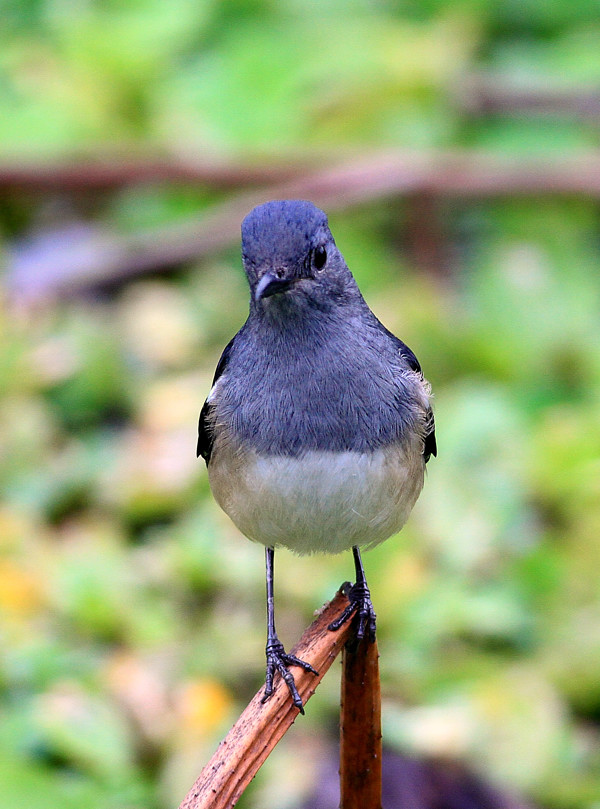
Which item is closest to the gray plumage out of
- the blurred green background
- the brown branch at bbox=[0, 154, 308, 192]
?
the blurred green background

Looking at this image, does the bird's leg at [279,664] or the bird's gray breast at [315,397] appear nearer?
the bird's leg at [279,664]

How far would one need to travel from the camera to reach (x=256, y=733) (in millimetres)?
1867

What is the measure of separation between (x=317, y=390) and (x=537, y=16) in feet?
15.8

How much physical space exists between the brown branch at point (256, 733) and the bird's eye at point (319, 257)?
630 millimetres

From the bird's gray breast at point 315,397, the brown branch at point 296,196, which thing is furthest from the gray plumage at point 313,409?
the brown branch at point 296,196

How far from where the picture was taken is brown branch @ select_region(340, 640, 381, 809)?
206 centimetres

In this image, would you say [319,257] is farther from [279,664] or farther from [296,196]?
Result: [296,196]

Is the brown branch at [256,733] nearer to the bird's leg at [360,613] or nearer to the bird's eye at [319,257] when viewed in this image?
Answer: the bird's leg at [360,613]

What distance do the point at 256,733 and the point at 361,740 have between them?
27 cm

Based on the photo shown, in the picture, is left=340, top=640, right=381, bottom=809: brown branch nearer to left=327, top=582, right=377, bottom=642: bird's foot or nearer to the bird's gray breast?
left=327, top=582, right=377, bottom=642: bird's foot

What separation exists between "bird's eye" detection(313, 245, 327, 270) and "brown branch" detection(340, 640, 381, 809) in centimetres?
71

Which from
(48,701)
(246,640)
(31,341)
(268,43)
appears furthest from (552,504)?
(268,43)

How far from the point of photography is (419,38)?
6008mm

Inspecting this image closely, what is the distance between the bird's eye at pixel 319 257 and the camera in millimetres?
2191
